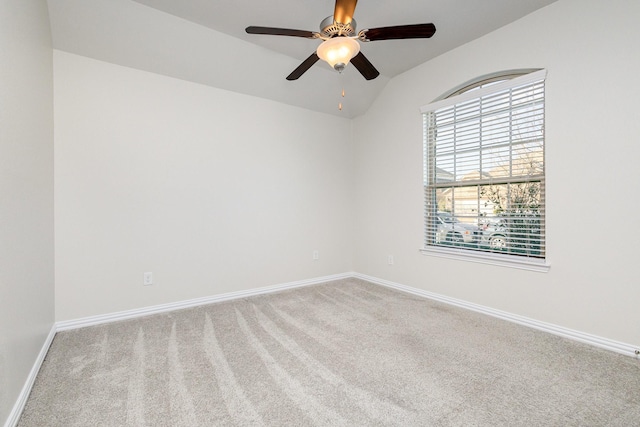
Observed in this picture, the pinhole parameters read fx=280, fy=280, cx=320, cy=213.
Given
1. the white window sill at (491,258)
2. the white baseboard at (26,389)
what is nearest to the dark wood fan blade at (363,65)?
the white window sill at (491,258)

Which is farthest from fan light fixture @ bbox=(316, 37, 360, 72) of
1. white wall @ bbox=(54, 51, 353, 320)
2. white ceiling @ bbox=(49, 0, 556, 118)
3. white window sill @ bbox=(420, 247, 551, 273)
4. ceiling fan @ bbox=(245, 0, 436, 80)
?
white window sill @ bbox=(420, 247, 551, 273)

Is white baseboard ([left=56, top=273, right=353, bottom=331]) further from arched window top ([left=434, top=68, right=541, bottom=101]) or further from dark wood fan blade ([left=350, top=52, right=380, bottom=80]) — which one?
arched window top ([left=434, top=68, right=541, bottom=101])

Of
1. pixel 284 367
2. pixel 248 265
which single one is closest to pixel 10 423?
pixel 284 367

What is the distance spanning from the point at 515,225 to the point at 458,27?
6.18 feet

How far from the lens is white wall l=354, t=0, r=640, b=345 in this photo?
1958mm

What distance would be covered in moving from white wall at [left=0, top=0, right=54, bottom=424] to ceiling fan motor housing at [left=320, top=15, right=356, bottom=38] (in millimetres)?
1627

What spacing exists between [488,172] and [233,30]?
2.77 meters

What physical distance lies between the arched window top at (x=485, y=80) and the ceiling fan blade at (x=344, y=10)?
5.67 ft

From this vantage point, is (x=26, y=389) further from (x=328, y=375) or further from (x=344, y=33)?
(x=344, y=33)

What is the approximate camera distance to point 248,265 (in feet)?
10.9

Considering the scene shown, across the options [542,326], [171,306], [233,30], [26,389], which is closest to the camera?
[26,389]

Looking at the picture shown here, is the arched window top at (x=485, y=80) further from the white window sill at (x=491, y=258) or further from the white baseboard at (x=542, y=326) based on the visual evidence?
the white baseboard at (x=542, y=326)

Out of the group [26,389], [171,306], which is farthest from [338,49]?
[171,306]

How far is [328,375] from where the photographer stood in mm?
1702
